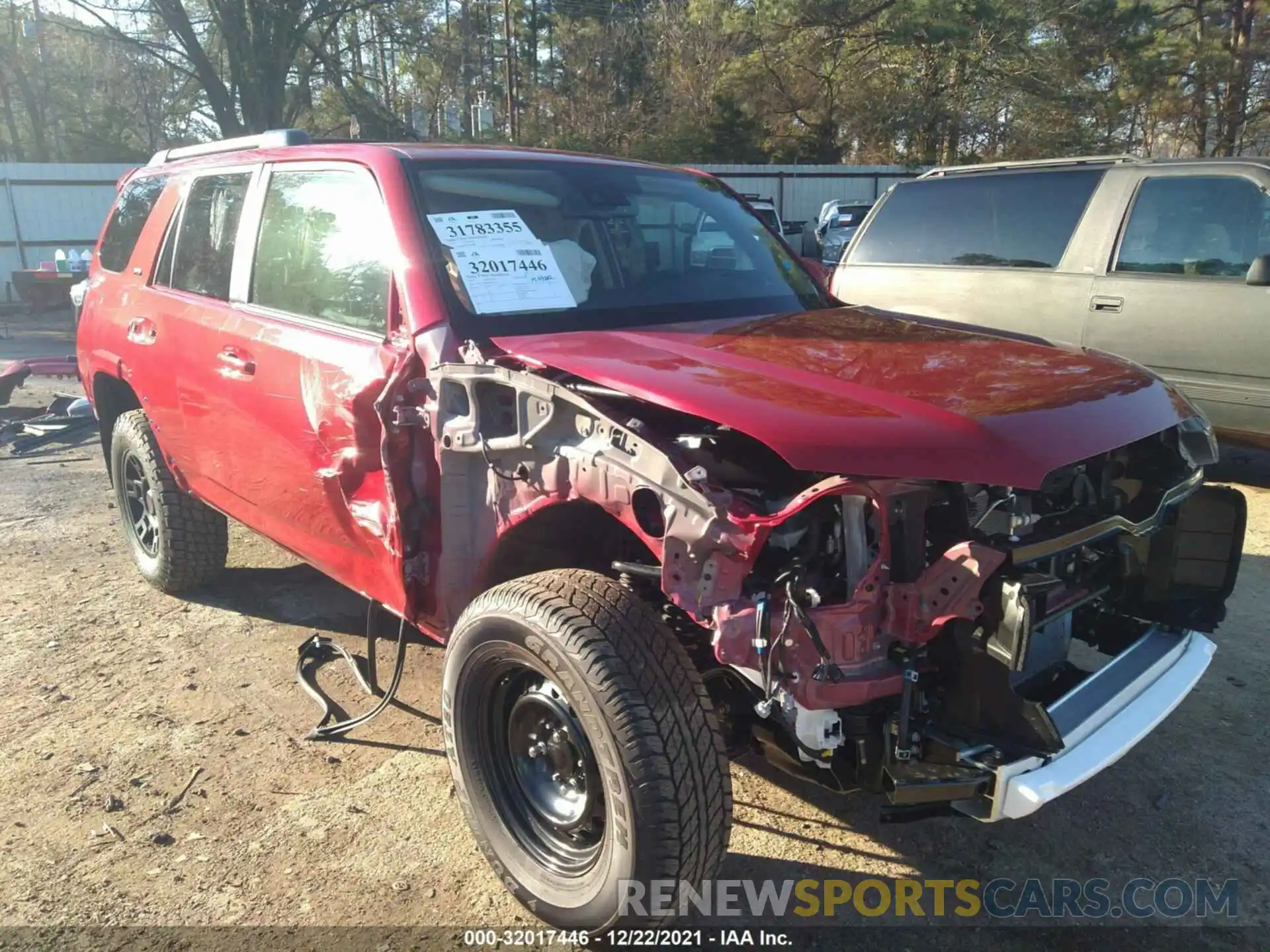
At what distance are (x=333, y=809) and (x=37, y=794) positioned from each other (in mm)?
985

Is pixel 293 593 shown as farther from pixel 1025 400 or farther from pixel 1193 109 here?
pixel 1193 109

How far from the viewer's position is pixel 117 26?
80.2 feet

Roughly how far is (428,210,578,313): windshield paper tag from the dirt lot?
1.57m

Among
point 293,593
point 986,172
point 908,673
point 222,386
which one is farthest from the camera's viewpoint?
point 986,172

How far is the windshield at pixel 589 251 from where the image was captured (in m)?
2.97

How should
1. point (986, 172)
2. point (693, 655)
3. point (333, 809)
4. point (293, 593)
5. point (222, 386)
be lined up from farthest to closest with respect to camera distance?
point (986, 172), point (293, 593), point (222, 386), point (333, 809), point (693, 655)

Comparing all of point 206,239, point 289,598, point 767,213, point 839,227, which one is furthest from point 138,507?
point 839,227

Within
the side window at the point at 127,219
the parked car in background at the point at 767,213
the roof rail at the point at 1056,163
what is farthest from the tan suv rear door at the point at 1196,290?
the side window at the point at 127,219

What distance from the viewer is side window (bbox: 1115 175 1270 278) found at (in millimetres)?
5633

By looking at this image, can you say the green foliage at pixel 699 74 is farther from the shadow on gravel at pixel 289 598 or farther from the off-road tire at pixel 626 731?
the off-road tire at pixel 626 731

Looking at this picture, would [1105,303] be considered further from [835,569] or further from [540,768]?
[540,768]

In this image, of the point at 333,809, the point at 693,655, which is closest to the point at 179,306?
the point at 333,809

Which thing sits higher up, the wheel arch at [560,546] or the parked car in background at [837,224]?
the parked car in background at [837,224]

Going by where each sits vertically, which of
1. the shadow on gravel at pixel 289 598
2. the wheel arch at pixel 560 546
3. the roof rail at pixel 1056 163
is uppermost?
the roof rail at pixel 1056 163
